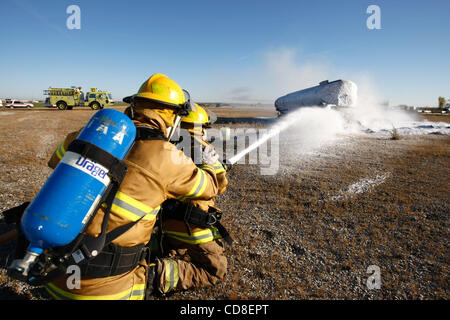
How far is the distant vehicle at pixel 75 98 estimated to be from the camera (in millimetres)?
30375

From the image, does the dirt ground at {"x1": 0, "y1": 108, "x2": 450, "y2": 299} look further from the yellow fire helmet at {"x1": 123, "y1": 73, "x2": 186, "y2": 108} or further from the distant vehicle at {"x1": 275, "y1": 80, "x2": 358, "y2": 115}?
the distant vehicle at {"x1": 275, "y1": 80, "x2": 358, "y2": 115}

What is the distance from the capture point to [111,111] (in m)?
1.92

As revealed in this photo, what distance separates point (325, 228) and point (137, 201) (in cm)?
345

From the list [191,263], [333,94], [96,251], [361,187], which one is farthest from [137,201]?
[333,94]

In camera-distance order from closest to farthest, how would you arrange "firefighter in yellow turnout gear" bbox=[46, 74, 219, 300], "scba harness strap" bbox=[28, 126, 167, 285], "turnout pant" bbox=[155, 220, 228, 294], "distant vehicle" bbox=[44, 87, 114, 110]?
"scba harness strap" bbox=[28, 126, 167, 285], "firefighter in yellow turnout gear" bbox=[46, 74, 219, 300], "turnout pant" bbox=[155, 220, 228, 294], "distant vehicle" bbox=[44, 87, 114, 110]

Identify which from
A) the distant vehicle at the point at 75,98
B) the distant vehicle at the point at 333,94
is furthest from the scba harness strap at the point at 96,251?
the distant vehicle at the point at 75,98

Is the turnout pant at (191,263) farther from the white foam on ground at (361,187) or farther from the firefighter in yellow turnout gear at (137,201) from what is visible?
the white foam on ground at (361,187)

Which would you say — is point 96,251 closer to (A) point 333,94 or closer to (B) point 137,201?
(B) point 137,201

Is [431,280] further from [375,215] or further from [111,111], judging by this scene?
[111,111]

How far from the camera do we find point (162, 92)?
7.85 feet

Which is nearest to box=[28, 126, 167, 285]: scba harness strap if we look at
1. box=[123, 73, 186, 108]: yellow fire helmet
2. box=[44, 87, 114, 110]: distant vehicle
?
box=[123, 73, 186, 108]: yellow fire helmet

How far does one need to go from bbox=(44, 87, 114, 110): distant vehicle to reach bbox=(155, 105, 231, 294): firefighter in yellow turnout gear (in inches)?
1272

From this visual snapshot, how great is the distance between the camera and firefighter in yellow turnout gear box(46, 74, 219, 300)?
1.85m

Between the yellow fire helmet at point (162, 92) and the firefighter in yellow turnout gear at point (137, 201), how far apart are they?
0.08 feet
